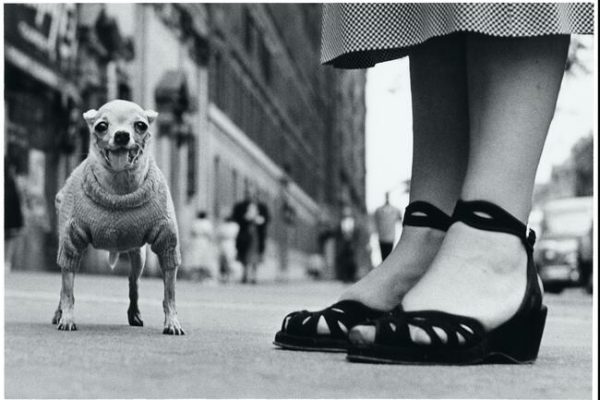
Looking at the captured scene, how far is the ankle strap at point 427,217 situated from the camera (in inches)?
91.1

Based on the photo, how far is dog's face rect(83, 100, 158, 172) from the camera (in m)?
2.13

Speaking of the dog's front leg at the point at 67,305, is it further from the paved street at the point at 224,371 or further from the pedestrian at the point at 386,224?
the pedestrian at the point at 386,224

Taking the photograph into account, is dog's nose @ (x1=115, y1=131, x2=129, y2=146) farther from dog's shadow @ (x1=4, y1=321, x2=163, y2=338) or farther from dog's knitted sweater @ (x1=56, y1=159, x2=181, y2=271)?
dog's shadow @ (x1=4, y1=321, x2=163, y2=338)

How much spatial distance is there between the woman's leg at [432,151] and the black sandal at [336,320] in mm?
16

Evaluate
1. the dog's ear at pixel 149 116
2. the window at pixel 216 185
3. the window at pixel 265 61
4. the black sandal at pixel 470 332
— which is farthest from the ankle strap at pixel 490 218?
the window at pixel 265 61

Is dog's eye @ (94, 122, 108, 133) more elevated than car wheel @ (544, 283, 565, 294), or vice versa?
dog's eye @ (94, 122, 108, 133)

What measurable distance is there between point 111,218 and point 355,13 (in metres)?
0.63

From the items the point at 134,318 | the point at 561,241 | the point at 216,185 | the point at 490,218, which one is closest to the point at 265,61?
the point at 216,185

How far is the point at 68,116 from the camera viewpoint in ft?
47.6

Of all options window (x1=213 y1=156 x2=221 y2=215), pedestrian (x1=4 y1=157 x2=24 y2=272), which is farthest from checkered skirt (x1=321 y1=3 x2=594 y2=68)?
window (x1=213 y1=156 x2=221 y2=215)

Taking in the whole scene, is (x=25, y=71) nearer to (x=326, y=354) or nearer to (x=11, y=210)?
(x=11, y=210)

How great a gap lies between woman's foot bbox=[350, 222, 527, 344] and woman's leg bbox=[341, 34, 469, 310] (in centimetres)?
15

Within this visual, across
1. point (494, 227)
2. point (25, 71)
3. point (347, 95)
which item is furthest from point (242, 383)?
point (347, 95)

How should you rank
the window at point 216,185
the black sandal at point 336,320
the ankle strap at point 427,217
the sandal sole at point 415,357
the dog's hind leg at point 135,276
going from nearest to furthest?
the sandal sole at point 415,357 → the black sandal at point 336,320 → the ankle strap at point 427,217 → the dog's hind leg at point 135,276 → the window at point 216,185
